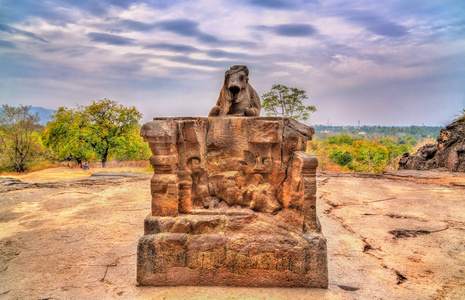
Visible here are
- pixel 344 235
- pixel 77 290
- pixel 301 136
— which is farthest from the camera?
pixel 344 235

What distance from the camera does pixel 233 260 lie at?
9.74ft

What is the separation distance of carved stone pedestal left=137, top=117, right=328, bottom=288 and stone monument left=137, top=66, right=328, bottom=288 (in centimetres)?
1

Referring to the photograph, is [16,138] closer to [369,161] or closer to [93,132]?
[93,132]

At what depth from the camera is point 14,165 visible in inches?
592

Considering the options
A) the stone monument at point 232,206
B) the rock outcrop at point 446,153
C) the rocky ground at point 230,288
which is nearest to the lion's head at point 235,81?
the stone monument at point 232,206

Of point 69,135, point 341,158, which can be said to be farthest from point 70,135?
point 341,158

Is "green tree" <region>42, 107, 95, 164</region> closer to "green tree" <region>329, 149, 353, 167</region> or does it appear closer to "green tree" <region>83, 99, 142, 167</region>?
"green tree" <region>83, 99, 142, 167</region>

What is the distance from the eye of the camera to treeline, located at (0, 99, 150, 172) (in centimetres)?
1510

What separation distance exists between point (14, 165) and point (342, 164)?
68.1ft

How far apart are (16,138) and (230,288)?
17.4 metres

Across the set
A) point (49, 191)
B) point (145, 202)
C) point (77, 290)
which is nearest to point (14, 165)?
point (49, 191)

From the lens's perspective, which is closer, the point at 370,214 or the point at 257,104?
the point at 257,104

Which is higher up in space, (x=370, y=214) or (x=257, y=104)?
(x=257, y=104)

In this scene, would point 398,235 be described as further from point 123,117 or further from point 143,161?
point 143,161
